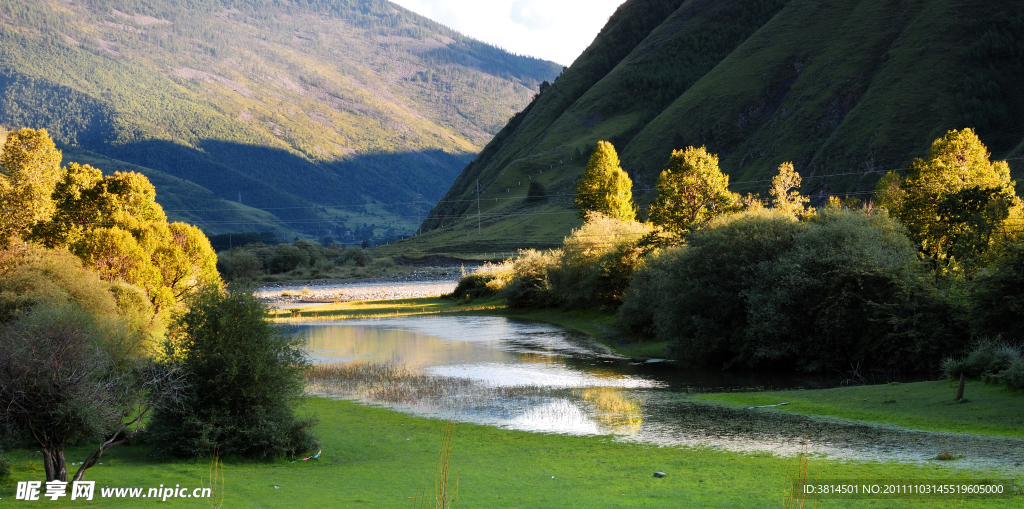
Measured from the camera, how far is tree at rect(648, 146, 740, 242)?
6819 centimetres

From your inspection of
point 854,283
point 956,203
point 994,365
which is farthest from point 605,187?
point 994,365

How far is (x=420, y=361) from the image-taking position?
165 ft

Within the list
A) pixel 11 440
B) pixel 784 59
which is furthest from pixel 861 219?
pixel 784 59

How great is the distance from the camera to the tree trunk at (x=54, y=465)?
1669cm

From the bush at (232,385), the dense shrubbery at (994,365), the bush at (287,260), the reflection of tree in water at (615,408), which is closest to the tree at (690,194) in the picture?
the reflection of tree in water at (615,408)

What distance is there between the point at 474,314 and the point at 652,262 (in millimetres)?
30405

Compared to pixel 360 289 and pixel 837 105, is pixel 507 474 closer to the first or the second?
pixel 360 289

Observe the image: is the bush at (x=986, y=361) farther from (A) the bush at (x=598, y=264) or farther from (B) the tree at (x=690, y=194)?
(A) the bush at (x=598, y=264)

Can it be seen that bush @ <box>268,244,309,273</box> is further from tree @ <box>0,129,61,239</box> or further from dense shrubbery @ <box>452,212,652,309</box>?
tree @ <box>0,129,61,239</box>

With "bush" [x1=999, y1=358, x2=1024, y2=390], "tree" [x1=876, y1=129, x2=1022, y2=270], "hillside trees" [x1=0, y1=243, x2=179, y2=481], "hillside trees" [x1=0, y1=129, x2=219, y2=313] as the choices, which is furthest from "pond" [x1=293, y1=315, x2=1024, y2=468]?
"tree" [x1=876, y1=129, x2=1022, y2=270]

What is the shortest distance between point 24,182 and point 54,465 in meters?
42.8

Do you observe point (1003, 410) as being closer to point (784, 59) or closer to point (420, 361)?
point (420, 361)

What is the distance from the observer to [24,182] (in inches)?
2044

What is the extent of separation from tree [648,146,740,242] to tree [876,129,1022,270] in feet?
46.7
